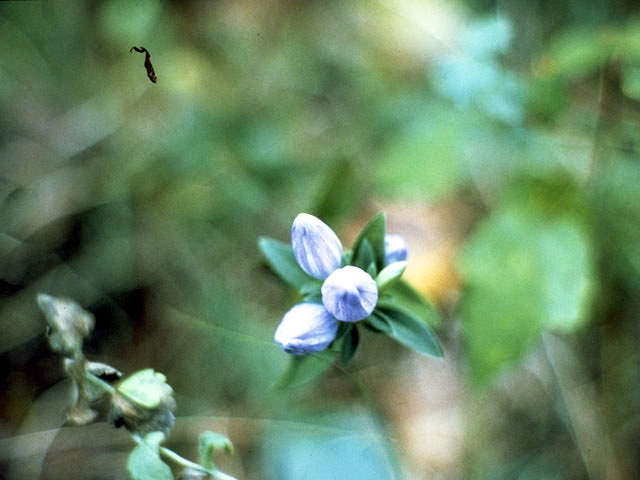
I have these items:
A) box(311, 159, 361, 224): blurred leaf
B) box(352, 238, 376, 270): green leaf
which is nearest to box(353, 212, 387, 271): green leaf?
box(352, 238, 376, 270): green leaf

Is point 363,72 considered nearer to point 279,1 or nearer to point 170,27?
point 279,1

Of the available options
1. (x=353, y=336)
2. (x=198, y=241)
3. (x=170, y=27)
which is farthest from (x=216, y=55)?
(x=353, y=336)

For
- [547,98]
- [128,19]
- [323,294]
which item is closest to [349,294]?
[323,294]

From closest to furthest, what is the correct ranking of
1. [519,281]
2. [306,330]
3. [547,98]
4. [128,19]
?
1. [306,330]
2. [519,281]
3. [547,98]
4. [128,19]

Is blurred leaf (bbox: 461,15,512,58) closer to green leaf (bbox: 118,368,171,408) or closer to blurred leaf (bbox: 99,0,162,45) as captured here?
blurred leaf (bbox: 99,0,162,45)

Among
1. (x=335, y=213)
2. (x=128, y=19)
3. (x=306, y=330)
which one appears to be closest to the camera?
(x=306, y=330)

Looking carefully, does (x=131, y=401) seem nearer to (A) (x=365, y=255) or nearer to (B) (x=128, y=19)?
(A) (x=365, y=255)

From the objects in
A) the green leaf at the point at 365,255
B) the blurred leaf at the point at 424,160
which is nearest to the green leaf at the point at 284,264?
the green leaf at the point at 365,255
